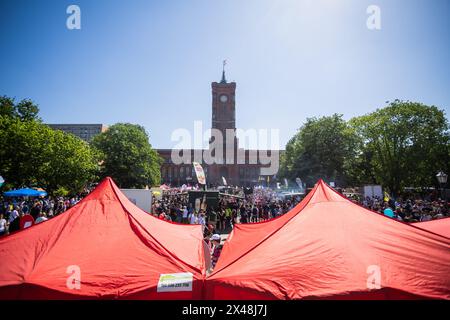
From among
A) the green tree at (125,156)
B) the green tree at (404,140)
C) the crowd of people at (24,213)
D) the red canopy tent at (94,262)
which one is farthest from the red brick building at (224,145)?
the red canopy tent at (94,262)

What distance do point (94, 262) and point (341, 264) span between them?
3.46m

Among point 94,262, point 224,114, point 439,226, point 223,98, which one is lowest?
point 94,262

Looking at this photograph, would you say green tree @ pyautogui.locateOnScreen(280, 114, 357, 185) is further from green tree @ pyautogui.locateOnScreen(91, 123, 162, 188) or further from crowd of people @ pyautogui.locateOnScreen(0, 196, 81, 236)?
crowd of people @ pyautogui.locateOnScreen(0, 196, 81, 236)

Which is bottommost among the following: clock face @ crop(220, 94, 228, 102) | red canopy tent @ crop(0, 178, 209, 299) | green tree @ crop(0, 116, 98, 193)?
red canopy tent @ crop(0, 178, 209, 299)

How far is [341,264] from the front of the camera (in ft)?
11.1

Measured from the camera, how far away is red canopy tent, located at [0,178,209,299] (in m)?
3.14

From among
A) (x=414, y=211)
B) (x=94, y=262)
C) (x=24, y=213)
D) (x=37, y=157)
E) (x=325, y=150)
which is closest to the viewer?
(x=94, y=262)

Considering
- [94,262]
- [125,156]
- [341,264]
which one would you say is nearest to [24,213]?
[94,262]

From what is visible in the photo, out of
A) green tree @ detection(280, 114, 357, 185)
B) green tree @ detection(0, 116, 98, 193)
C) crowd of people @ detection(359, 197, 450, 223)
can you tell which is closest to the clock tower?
green tree @ detection(280, 114, 357, 185)

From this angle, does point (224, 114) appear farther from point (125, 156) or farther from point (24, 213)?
point (24, 213)

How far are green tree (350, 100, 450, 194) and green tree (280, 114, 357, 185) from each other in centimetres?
198

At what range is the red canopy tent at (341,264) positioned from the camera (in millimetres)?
3047

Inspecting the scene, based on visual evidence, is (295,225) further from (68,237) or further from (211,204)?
(211,204)
